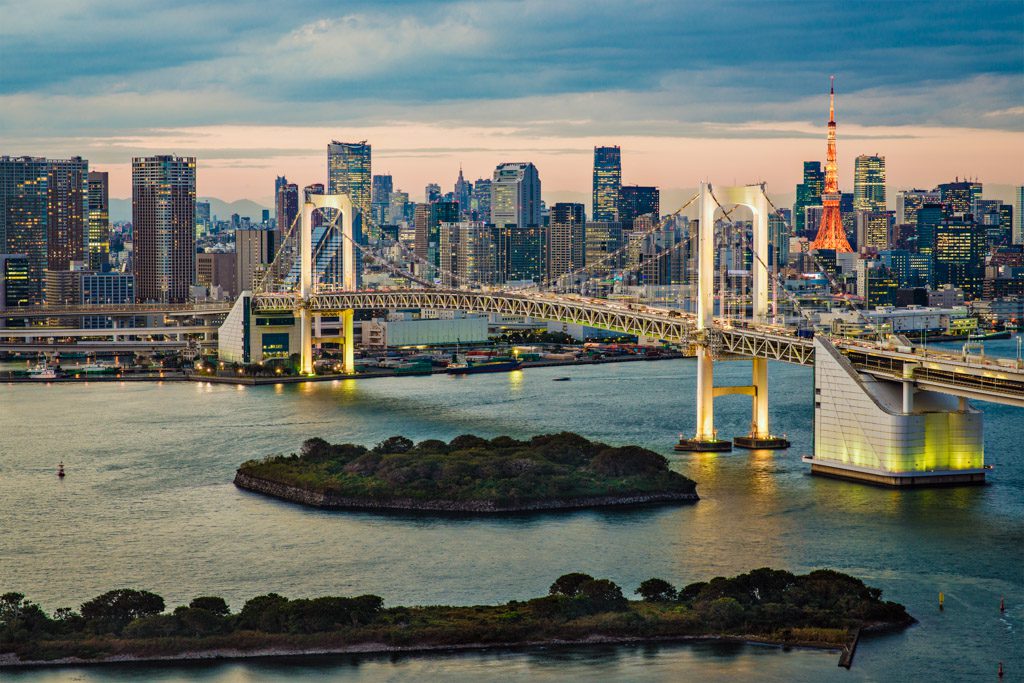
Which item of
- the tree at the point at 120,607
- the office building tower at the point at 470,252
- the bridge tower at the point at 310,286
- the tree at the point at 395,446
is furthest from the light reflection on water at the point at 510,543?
the office building tower at the point at 470,252

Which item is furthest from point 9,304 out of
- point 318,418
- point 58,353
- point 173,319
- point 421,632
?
point 421,632

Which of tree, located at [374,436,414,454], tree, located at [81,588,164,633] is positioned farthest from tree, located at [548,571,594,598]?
tree, located at [374,436,414,454]

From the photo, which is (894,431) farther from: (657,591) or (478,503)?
(657,591)

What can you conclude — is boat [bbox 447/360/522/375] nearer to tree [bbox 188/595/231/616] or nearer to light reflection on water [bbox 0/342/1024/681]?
light reflection on water [bbox 0/342/1024/681]

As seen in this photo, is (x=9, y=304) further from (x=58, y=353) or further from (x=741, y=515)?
(x=741, y=515)

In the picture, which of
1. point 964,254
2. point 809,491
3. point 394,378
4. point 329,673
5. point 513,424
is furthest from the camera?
point 964,254

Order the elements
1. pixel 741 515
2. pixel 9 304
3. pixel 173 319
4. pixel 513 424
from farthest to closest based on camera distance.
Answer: pixel 9 304, pixel 173 319, pixel 513 424, pixel 741 515
